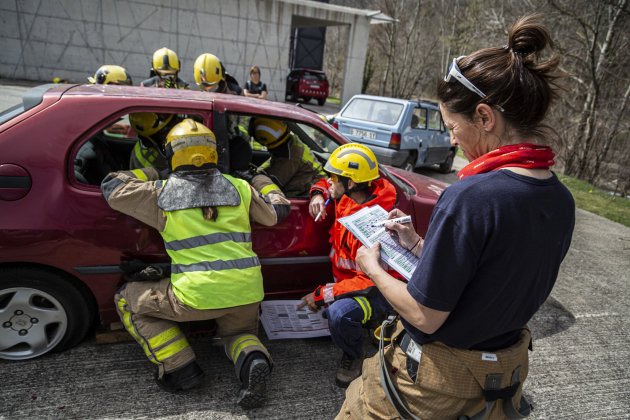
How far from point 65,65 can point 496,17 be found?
55.0 ft

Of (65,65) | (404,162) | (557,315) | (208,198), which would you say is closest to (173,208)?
(208,198)

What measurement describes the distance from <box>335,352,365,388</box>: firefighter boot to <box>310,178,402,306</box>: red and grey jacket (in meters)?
0.39

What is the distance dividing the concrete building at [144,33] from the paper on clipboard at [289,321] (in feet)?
55.2

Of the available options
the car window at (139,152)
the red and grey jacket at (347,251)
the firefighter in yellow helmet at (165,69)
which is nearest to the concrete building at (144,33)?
the firefighter in yellow helmet at (165,69)

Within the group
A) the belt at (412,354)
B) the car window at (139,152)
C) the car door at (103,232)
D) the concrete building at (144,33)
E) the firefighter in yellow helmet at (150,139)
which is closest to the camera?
the belt at (412,354)

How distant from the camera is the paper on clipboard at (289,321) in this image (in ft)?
9.89

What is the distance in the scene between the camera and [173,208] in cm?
234

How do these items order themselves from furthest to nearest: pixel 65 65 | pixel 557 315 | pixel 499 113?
pixel 65 65 → pixel 557 315 → pixel 499 113

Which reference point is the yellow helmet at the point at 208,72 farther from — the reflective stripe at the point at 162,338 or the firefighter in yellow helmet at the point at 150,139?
the reflective stripe at the point at 162,338

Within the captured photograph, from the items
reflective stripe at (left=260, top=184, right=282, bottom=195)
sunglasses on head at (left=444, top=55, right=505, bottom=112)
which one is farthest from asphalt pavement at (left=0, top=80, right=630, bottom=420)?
sunglasses on head at (left=444, top=55, right=505, bottom=112)

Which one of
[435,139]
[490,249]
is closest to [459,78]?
[490,249]

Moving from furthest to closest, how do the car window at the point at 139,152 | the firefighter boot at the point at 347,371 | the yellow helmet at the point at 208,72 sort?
the yellow helmet at the point at 208,72, the car window at the point at 139,152, the firefighter boot at the point at 347,371

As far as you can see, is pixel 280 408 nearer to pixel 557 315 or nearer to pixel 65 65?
pixel 557 315

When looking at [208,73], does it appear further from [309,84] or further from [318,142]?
[309,84]
